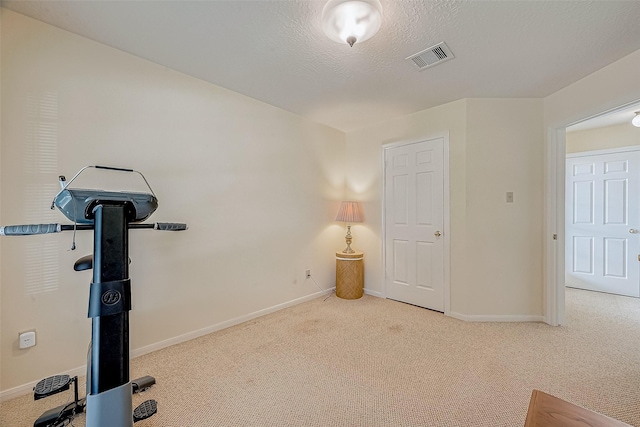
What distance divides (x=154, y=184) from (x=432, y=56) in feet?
7.90

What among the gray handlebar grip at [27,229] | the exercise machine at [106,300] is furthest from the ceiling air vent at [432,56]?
the gray handlebar grip at [27,229]

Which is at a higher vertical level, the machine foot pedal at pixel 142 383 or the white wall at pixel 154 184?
the white wall at pixel 154 184

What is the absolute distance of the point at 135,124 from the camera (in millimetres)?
2131

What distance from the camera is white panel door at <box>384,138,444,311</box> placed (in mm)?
3131

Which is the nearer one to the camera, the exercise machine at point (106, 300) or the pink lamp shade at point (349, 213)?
the exercise machine at point (106, 300)

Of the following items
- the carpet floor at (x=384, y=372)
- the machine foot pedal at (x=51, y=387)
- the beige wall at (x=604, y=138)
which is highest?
the beige wall at (x=604, y=138)

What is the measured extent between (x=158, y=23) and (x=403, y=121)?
266cm

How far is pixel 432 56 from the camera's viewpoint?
208 cm

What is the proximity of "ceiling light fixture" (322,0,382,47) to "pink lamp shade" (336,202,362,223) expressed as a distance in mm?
2239

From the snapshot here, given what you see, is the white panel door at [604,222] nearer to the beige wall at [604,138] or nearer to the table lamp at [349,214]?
the beige wall at [604,138]

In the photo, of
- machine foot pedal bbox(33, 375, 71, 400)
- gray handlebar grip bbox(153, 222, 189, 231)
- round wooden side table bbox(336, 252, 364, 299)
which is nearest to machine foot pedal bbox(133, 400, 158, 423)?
machine foot pedal bbox(33, 375, 71, 400)

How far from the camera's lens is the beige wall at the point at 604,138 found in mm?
3623

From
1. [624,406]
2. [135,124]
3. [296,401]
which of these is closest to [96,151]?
[135,124]

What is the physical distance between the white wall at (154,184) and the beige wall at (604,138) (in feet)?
12.7
